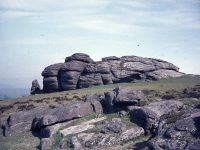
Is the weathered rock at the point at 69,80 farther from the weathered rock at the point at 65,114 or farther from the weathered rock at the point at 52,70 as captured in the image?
the weathered rock at the point at 65,114

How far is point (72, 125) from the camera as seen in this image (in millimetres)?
40781

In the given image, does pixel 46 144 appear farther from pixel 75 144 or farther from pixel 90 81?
pixel 90 81

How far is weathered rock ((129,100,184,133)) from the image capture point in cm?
3491

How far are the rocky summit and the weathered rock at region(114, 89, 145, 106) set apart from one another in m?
43.0

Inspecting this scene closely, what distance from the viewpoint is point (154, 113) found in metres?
36.0

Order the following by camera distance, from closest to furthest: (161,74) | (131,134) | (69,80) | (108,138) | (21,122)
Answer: (108,138) → (131,134) → (21,122) → (69,80) → (161,74)

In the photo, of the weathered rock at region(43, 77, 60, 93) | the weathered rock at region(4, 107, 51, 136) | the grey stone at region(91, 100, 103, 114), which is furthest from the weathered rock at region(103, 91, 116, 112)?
the weathered rock at region(43, 77, 60, 93)

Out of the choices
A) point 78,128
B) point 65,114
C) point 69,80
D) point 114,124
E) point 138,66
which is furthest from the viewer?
point 138,66

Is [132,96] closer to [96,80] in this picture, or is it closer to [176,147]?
[176,147]

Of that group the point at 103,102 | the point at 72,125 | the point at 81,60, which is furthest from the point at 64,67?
the point at 72,125

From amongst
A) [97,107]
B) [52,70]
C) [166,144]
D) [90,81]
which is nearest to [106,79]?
[90,81]

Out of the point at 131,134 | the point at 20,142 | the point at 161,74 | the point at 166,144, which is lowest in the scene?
the point at 20,142

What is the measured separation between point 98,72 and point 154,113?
180 feet

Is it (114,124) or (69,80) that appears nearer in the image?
(114,124)
